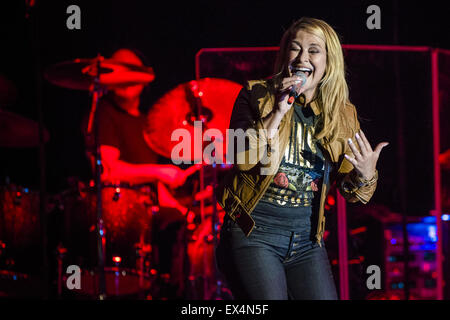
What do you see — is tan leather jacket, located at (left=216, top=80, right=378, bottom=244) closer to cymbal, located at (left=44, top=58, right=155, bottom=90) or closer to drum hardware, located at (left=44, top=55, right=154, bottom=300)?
drum hardware, located at (left=44, top=55, right=154, bottom=300)

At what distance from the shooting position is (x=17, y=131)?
189 inches

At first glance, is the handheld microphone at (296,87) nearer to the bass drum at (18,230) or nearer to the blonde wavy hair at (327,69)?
the blonde wavy hair at (327,69)

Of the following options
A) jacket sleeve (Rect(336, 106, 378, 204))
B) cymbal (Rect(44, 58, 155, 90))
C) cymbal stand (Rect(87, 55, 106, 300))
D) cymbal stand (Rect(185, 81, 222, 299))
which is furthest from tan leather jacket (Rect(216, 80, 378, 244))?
cymbal (Rect(44, 58, 155, 90))

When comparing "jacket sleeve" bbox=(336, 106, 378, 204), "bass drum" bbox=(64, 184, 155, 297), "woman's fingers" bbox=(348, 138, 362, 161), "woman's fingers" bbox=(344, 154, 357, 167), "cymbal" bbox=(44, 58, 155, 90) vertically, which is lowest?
"bass drum" bbox=(64, 184, 155, 297)

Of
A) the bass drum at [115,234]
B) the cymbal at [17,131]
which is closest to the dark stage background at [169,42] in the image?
the cymbal at [17,131]

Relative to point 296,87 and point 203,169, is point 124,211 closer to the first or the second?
point 203,169

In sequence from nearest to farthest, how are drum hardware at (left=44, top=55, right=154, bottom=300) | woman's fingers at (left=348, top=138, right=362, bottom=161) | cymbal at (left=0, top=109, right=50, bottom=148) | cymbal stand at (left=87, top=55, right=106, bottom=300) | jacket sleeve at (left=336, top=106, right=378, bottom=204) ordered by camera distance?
woman's fingers at (left=348, top=138, right=362, bottom=161), jacket sleeve at (left=336, top=106, right=378, bottom=204), cymbal stand at (left=87, top=55, right=106, bottom=300), drum hardware at (left=44, top=55, right=154, bottom=300), cymbal at (left=0, top=109, right=50, bottom=148)

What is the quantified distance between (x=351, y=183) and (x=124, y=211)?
2.50 meters

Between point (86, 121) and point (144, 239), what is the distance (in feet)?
3.81

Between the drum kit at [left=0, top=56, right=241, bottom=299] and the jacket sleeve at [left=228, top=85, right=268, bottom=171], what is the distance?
2.06 metres

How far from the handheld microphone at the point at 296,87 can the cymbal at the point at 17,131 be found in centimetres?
269

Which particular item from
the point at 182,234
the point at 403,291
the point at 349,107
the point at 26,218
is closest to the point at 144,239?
the point at 182,234

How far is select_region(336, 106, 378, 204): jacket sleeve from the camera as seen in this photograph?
8.45 ft

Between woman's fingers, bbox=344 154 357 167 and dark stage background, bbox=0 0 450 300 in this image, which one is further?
dark stage background, bbox=0 0 450 300
